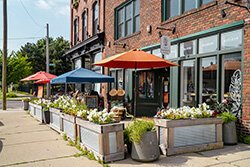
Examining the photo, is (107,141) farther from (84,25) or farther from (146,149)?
(84,25)

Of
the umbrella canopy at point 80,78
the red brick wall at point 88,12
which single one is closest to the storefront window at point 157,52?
the umbrella canopy at point 80,78

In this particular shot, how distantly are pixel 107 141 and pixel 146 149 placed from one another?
29.6 inches

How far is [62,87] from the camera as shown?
3428cm

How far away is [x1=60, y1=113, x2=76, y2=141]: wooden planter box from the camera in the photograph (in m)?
6.51

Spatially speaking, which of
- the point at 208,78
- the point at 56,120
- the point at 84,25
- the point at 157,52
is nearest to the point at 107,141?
the point at 56,120

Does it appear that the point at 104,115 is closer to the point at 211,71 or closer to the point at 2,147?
the point at 2,147

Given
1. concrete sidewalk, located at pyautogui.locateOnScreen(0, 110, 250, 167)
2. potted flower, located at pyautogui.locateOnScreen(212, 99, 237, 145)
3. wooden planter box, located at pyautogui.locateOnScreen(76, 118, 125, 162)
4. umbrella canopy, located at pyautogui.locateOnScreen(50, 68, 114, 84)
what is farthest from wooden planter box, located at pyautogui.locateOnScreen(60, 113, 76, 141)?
potted flower, located at pyautogui.locateOnScreen(212, 99, 237, 145)

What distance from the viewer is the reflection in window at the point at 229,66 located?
22.9ft

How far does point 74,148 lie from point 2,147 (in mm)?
1769

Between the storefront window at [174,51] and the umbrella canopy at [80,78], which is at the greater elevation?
the storefront window at [174,51]

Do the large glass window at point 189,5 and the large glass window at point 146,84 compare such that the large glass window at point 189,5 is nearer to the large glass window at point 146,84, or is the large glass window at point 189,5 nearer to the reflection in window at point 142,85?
the large glass window at point 146,84

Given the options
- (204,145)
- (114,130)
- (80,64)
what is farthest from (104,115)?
(80,64)

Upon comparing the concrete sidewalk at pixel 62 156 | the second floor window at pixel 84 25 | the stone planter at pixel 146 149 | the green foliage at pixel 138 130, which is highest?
the second floor window at pixel 84 25

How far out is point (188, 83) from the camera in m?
8.90
